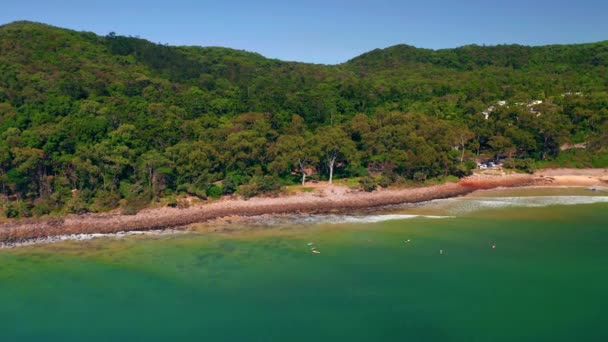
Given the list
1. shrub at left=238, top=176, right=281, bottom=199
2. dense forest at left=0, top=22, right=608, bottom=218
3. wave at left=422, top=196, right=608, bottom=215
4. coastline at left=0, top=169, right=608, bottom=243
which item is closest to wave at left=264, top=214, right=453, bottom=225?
coastline at left=0, top=169, right=608, bottom=243

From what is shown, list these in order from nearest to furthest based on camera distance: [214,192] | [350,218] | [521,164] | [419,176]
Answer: [350,218]
[214,192]
[419,176]
[521,164]

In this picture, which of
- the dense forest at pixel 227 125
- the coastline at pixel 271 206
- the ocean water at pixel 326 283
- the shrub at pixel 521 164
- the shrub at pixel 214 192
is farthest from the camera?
the shrub at pixel 521 164

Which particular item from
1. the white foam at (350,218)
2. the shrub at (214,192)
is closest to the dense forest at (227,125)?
the shrub at (214,192)

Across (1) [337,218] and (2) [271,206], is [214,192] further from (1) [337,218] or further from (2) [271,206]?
(1) [337,218]

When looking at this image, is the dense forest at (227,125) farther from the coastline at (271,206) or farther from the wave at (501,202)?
the wave at (501,202)

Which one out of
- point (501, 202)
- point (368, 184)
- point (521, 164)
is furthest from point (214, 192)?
point (521, 164)

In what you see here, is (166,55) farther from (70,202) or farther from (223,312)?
(223,312)

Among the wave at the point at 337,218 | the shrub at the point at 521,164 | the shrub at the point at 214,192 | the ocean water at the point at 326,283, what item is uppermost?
the shrub at the point at 521,164

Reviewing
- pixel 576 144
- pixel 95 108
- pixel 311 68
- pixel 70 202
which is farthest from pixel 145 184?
pixel 311 68
